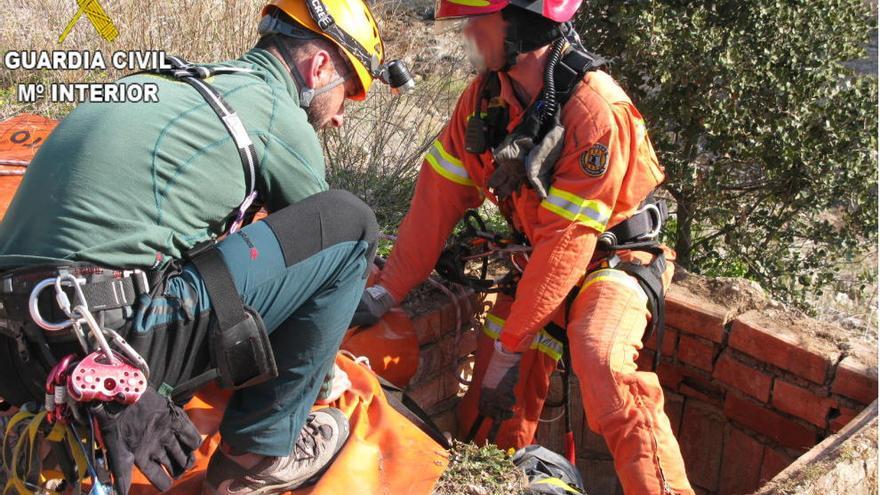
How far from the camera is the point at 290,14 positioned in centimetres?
292

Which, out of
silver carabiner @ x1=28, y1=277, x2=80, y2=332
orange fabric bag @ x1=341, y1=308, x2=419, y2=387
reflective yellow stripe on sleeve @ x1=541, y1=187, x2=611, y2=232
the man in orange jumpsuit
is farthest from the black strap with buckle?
reflective yellow stripe on sleeve @ x1=541, y1=187, x2=611, y2=232

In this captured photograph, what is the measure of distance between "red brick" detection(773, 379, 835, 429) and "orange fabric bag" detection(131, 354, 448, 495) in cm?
191

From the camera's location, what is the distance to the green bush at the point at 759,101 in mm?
4680

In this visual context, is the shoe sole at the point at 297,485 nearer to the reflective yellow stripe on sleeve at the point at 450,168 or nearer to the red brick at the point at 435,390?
the red brick at the point at 435,390

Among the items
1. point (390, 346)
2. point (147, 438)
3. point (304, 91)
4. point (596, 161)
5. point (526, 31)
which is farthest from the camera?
point (390, 346)

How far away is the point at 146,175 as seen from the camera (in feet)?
7.93

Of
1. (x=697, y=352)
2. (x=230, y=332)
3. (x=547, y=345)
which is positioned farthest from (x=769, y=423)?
(x=230, y=332)

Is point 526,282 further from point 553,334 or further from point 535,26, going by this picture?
point 535,26

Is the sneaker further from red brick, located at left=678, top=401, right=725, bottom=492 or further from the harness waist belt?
red brick, located at left=678, top=401, right=725, bottom=492

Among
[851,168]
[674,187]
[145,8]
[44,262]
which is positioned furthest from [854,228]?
[145,8]

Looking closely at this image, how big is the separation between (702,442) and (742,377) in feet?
1.87

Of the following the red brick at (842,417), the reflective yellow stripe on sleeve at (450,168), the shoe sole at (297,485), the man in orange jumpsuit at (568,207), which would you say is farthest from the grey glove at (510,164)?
the red brick at (842,417)

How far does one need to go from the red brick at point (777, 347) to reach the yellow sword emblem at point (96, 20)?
487 cm

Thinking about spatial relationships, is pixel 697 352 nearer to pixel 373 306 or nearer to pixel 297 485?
pixel 373 306
